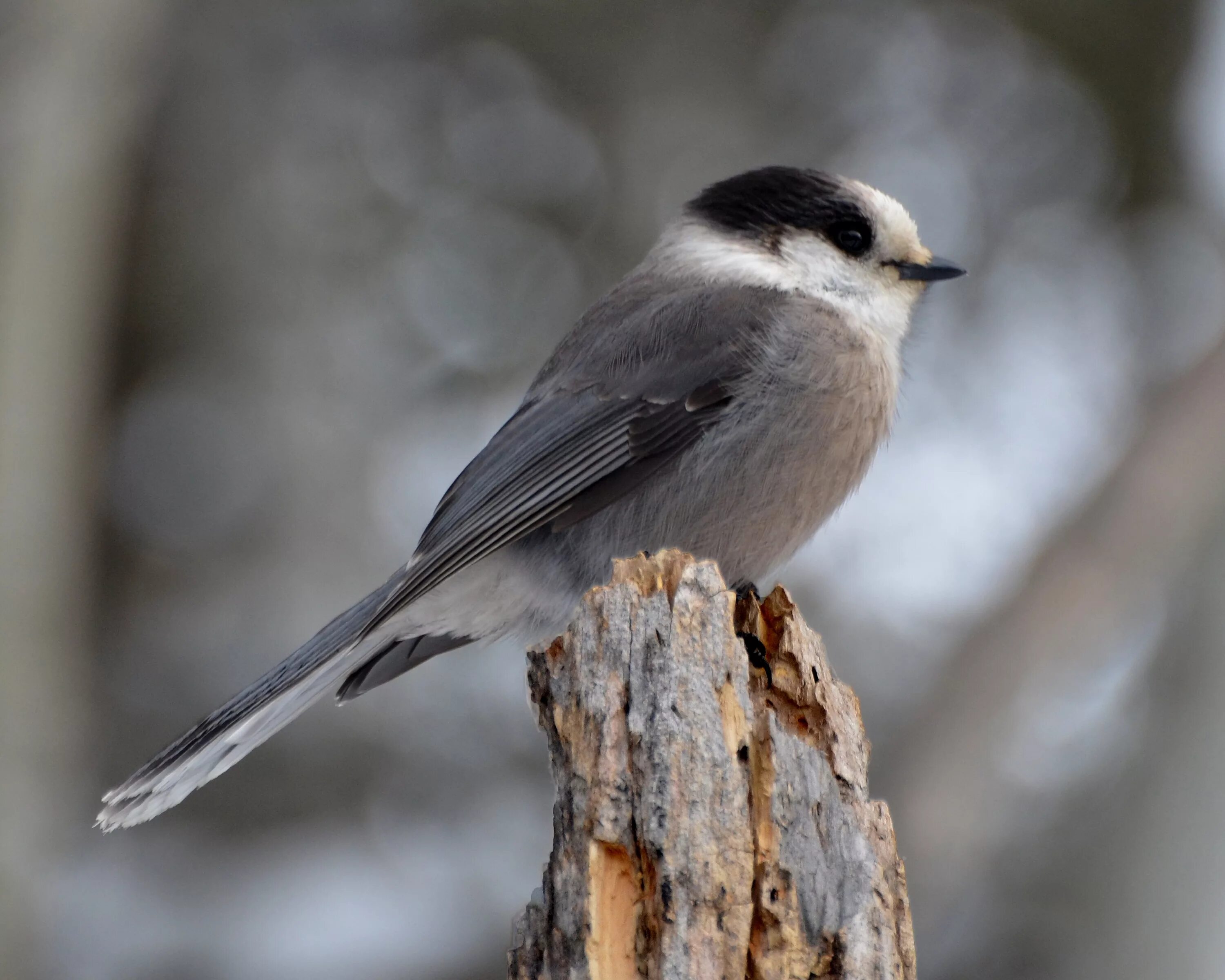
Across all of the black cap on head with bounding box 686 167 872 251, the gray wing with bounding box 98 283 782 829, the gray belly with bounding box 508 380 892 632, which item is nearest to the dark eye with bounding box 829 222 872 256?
the black cap on head with bounding box 686 167 872 251

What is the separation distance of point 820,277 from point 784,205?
0.25 meters

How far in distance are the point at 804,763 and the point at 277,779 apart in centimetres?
445

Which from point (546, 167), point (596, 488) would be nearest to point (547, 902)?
point (596, 488)

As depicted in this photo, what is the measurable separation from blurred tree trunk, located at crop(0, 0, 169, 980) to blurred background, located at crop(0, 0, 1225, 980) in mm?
19

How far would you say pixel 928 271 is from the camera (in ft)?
10.6

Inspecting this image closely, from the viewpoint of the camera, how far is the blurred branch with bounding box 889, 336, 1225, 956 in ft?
16.4

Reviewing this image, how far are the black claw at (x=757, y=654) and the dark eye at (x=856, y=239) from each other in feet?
4.52

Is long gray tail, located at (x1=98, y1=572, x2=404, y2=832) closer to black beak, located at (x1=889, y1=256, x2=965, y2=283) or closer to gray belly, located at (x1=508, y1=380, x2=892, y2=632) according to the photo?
gray belly, located at (x1=508, y1=380, x2=892, y2=632)

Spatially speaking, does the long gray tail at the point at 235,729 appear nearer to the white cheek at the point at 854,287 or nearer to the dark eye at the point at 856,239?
the white cheek at the point at 854,287

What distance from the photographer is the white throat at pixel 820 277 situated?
10.3ft

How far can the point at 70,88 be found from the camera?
5.19 m

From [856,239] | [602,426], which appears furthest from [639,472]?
[856,239]

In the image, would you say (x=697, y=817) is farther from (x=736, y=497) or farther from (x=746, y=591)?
(x=736, y=497)

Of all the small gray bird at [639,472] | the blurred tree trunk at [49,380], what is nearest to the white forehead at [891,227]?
the small gray bird at [639,472]
